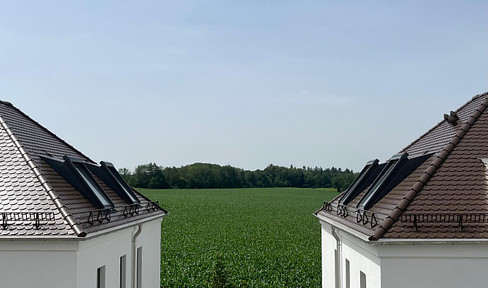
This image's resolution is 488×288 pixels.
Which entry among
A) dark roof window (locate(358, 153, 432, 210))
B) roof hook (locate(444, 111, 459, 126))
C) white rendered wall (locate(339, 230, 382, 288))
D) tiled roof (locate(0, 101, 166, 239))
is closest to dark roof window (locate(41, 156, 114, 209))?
tiled roof (locate(0, 101, 166, 239))

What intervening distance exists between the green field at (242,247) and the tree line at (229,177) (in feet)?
161

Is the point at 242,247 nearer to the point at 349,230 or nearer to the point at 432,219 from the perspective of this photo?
the point at 349,230

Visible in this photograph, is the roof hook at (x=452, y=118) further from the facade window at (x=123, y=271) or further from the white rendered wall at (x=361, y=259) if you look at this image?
the facade window at (x=123, y=271)

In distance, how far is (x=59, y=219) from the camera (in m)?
11.0

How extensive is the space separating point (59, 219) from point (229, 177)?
414 ft

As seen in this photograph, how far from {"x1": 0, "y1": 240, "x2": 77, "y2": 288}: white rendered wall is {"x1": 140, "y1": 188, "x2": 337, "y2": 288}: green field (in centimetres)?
1584

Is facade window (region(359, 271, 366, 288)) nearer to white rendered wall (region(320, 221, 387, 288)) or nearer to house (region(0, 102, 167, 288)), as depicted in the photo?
white rendered wall (region(320, 221, 387, 288))

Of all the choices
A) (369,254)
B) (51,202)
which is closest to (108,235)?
(51,202)

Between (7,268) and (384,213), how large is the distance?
26.4ft

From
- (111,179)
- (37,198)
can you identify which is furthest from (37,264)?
(111,179)

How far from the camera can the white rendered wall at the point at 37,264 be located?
10555 mm

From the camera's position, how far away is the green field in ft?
91.7

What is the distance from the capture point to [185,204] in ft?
265

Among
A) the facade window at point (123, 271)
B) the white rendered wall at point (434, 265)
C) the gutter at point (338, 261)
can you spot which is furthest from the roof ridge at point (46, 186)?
the gutter at point (338, 261)
